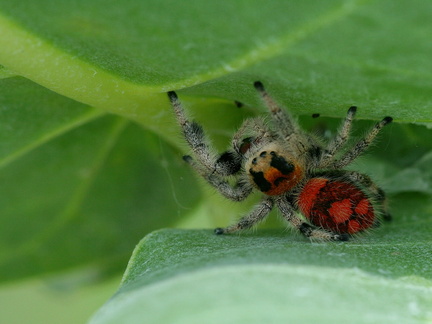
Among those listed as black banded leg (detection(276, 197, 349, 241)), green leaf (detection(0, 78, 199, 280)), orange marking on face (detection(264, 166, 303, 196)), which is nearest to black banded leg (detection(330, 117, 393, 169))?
orange marking on face (detection(264, 166, 303, 196))

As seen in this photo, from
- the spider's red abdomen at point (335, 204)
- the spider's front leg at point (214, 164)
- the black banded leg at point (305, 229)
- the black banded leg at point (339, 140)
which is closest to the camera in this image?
the black banded leg at point (339, 140)

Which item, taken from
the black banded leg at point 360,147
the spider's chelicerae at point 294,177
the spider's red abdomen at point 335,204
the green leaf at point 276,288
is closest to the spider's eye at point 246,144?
the spider's chelicerae at point 294,177

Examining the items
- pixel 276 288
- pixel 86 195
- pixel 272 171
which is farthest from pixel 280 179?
pixel 276 288

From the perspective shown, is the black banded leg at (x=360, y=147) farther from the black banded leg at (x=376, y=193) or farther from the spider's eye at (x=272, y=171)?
the spider's eye at (x=272, y=171)

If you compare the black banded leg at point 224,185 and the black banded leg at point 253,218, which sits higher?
the black banded leg at point 224,185

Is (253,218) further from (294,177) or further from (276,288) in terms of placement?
(276,288)

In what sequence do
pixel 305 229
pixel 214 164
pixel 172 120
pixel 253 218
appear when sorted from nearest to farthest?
pixel 172 120, pixel 305 229, pixel 253 218, pixel 214 164

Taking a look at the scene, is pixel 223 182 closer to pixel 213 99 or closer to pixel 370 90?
pixel 213 99
